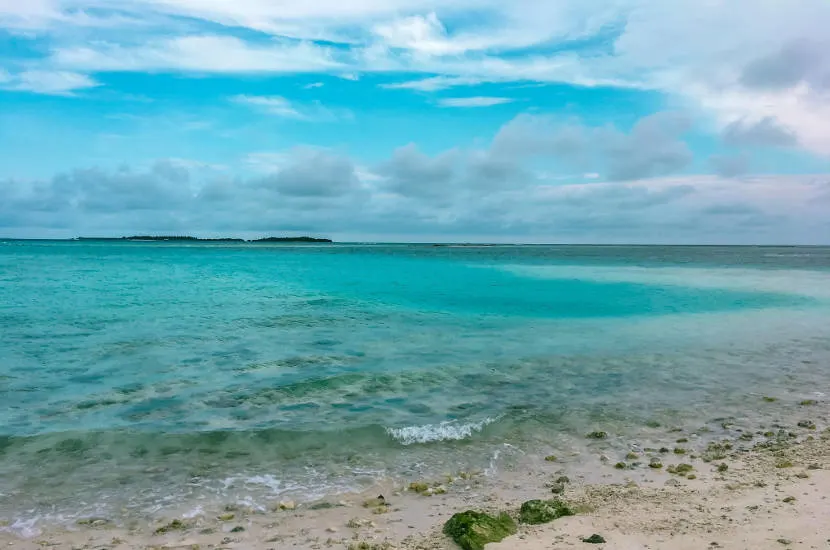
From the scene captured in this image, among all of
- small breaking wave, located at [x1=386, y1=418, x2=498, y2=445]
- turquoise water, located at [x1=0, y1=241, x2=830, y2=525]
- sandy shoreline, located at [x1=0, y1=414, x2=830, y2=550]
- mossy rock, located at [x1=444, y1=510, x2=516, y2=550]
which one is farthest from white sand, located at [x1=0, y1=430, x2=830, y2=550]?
small breaking wave, located at [x1=386, y1=418, x2=498, y2=445]

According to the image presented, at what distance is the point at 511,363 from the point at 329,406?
7328mm

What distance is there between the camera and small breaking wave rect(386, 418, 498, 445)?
1155 cm

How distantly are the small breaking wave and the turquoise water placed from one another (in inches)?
1.7

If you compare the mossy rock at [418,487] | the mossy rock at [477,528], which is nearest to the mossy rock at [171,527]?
the mossy rock at [418,487]

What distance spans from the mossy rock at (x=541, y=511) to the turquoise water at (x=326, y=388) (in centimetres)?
227

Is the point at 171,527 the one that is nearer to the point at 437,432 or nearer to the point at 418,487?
the point at 418,487

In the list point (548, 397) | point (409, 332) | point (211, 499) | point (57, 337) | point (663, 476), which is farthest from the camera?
point (409, 332)

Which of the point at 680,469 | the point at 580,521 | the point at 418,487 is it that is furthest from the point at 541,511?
the point at 680,469

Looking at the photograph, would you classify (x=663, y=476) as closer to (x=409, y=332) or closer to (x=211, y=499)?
(x=211, y=499)

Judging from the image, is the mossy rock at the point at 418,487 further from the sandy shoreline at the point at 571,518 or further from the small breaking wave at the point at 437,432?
the small breaking wave at the point at 437,432

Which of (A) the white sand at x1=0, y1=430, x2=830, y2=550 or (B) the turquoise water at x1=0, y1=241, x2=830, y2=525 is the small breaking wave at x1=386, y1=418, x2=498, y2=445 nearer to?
(B) the turquoise water at x1=0, y1=241, x2=830, y2=525

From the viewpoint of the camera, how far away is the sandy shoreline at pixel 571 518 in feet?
23.4

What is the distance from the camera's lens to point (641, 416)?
13.1 metres

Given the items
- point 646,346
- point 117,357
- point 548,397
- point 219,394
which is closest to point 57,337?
point 117,357
